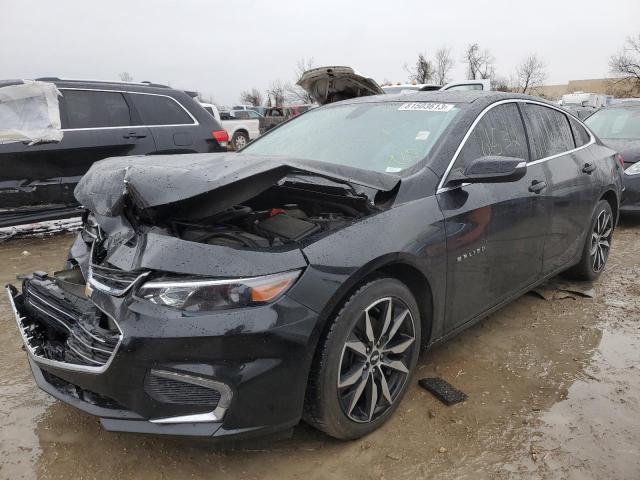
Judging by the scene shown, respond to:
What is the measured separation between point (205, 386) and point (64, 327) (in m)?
0.84

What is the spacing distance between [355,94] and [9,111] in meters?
3.66

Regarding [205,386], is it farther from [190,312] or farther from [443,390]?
[443,390]

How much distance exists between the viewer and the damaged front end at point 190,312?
5.96ft

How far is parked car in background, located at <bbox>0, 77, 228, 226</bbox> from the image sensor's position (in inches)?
205

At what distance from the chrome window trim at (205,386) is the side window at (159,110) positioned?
493 centimetres

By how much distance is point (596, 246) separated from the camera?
425 cm

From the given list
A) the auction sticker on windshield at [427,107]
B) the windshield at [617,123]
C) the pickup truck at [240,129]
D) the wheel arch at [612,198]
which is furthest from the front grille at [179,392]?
the pickup truck at [240,129]

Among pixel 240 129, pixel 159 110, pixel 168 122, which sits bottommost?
pixel 240 129

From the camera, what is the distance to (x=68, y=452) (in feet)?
7.24

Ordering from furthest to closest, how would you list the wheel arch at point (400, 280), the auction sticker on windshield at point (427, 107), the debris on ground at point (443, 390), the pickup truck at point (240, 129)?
the pickup truck at point (240, 129) < the auction sticker on windshield at point (427, 107) < the debris on ground at point (443, 390) < the wheel arch at point (400, 280)

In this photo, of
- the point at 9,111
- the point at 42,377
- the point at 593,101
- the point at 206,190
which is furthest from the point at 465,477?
the point at 593,101

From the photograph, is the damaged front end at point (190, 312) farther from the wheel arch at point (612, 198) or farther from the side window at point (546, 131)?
the wheel arch at point (612, 198)

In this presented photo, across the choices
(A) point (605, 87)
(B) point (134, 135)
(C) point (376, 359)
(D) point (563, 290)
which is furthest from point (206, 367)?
(A) point (605, 87)

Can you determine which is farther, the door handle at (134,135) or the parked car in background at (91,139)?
the door handle at (134,135)
